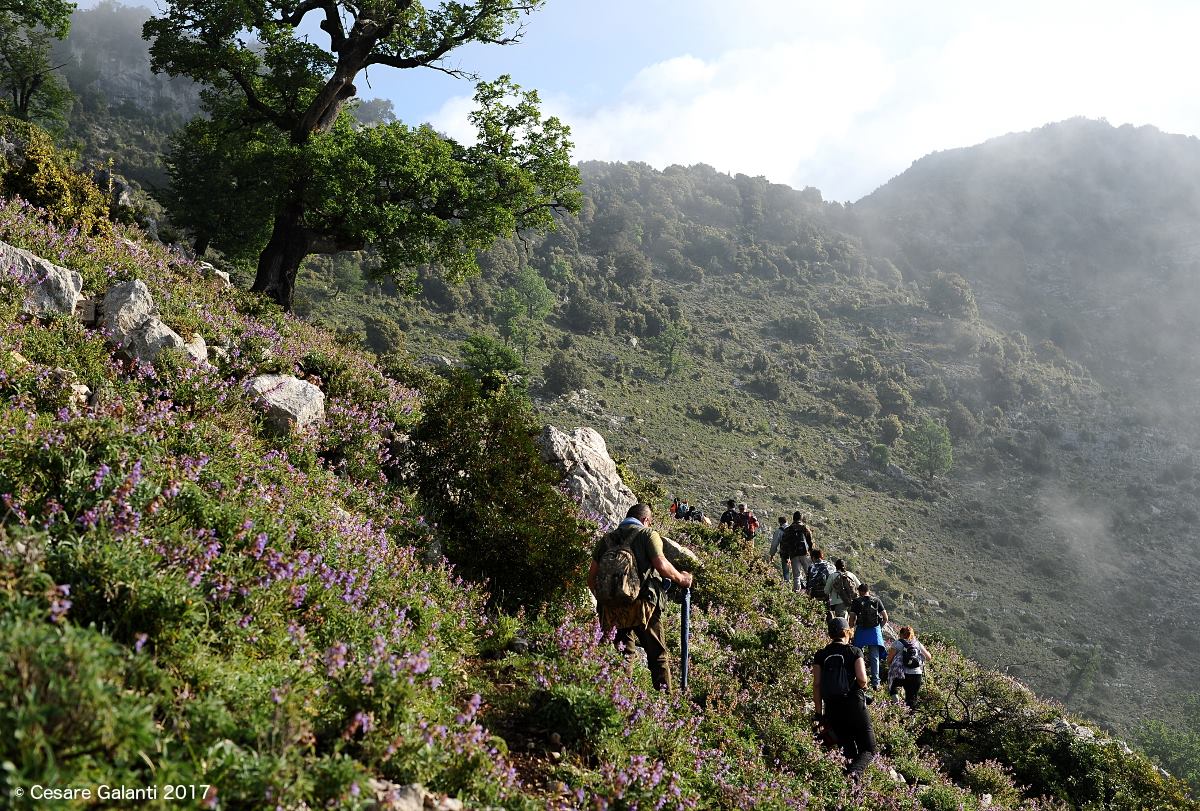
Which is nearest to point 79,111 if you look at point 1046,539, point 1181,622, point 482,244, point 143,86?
point 143,86

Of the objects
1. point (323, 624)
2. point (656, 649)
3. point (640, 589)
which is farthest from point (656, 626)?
point (323, 624)

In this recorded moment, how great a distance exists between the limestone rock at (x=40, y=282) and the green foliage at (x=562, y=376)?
5899 centimetres

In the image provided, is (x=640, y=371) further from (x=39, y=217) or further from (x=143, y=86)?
(x=143, y=86)

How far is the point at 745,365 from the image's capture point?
93.6 m

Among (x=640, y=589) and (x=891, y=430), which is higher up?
(x=891, y=430)

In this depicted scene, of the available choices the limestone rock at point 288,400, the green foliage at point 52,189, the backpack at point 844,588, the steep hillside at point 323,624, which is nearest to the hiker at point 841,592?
the backpack at point 844,588

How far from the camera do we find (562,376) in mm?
67375

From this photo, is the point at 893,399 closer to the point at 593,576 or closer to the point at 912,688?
the point at 912,688

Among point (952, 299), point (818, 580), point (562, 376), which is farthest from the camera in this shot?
point (952, 299)

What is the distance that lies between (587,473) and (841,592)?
5.74 metres

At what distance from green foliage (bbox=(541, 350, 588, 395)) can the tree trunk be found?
50.3 metres

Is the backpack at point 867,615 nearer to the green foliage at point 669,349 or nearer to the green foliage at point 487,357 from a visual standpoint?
the green foliage at point 487,357

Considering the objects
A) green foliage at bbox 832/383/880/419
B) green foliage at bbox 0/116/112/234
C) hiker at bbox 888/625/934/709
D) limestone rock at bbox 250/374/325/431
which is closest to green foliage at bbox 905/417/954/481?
green foliage at bbox 832/383/880/419

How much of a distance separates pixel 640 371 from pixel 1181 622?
60250 millimetres
